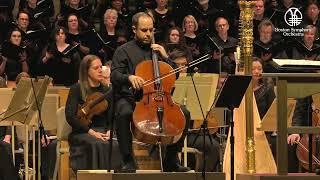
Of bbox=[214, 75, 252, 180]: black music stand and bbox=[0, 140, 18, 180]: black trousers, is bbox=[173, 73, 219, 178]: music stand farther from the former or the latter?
bbox=[0, 140, 18, 180]: black trousers

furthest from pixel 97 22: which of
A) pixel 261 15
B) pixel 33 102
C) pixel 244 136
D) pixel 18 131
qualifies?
pixel 244 136

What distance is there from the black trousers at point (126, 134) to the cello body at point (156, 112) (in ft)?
0.35

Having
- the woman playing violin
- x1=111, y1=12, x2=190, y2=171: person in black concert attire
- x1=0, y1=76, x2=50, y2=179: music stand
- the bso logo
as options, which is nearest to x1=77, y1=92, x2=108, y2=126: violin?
the woman playing violin

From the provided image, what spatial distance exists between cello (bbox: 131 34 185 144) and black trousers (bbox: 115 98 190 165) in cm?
11

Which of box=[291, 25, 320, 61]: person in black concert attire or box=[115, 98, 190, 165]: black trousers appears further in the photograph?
box=[291, 25, 320, 61]: person in black concert attire

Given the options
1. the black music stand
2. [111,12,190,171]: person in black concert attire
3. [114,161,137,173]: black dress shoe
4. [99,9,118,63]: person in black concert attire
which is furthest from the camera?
[99,9,118,63]: person in black concert attire

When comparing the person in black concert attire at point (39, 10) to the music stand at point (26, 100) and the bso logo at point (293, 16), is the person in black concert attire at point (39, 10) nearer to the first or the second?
the bso logo at point (293, 16)

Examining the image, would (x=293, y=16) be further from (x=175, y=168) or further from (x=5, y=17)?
(x=175, y=168)

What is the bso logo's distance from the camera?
39.5 feet

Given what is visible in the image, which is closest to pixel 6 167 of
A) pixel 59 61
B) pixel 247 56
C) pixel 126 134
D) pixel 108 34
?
pixel 126 134

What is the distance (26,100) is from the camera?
8000 millimetres

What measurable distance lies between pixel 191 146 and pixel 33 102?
5.89 ft

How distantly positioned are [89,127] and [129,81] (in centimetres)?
185

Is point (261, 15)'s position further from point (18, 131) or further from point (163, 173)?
point (163, 173)
